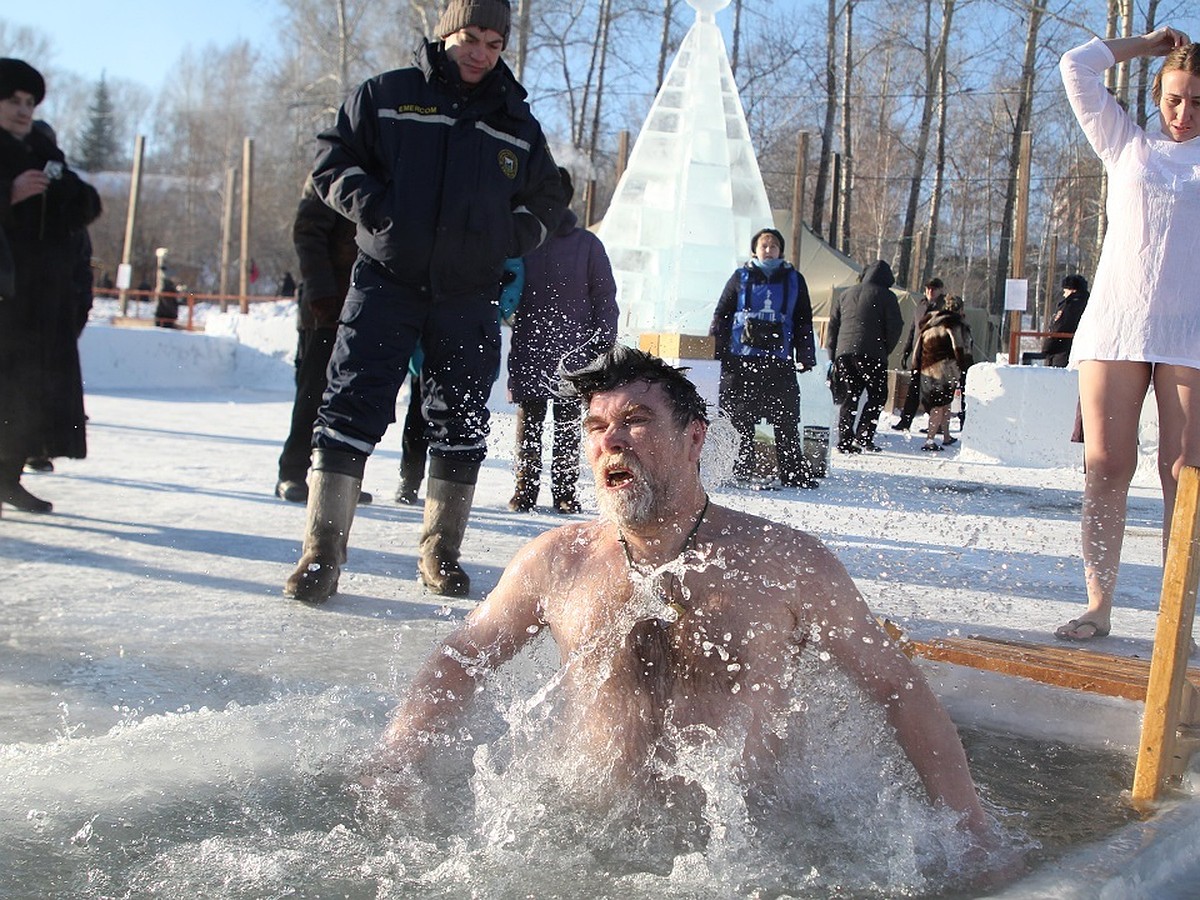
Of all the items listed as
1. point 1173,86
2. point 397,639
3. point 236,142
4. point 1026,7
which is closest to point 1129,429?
point 1173,86

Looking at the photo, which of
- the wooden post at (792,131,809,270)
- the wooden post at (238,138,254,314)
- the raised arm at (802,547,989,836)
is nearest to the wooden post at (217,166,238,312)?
the wooden post at (238,138,254,314)

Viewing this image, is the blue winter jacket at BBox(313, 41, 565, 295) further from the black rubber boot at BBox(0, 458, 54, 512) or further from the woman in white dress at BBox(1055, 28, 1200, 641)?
the black rubber boot at BBox(0, 458, 54, 512)

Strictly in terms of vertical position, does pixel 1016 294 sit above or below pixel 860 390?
above

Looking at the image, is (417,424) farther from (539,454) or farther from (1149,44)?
(1149,44)

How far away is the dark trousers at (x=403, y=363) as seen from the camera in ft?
11.6

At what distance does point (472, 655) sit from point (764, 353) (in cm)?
540

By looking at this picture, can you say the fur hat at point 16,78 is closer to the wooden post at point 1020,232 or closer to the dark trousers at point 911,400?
the wooden post at point 1020,232

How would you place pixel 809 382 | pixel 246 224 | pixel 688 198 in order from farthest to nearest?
pixel 246 224
pixel 688 198
pixel 809 382

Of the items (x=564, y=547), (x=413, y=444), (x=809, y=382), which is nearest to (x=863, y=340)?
(x=809, y=382)

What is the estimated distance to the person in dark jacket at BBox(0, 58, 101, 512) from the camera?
450cm

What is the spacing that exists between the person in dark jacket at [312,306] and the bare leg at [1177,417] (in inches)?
117

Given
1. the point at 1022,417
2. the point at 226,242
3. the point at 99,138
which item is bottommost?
the point at 1022,417

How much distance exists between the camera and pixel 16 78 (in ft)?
14.5

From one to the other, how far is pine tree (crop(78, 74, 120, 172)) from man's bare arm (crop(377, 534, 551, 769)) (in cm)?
6744
